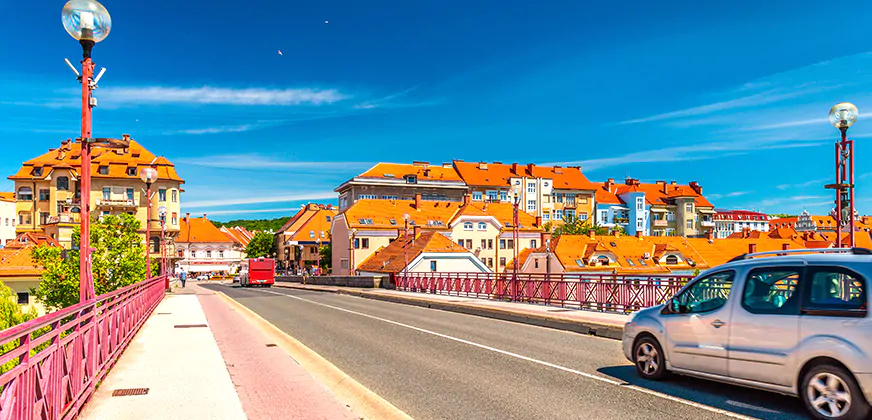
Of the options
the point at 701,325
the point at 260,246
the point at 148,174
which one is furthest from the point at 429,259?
the point at 260,246

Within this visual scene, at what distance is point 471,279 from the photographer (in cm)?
3212

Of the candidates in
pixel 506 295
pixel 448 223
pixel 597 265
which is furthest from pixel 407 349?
pixel 448 223

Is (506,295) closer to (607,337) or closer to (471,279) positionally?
(471,279)

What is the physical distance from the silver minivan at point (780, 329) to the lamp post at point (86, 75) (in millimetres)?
8357

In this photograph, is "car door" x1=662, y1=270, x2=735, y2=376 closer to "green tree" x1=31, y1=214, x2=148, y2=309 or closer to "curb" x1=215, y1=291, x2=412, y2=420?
"curb" x1=215, y1=291, x2=412, y2=420

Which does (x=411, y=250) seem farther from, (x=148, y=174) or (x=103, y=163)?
(x=103, y=163)

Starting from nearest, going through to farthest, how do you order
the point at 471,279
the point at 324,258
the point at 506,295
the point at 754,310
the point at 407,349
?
the point at 754,310 < the point at 407,349 < the point at 506,295 < the point at 471,279 < the point at 324,258

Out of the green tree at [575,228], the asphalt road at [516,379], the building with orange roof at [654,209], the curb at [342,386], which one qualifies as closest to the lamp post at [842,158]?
the asphalt road at [516,379]

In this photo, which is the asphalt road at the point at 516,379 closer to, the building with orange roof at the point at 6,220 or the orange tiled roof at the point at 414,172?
the orange tiled roof at the point at 414,172

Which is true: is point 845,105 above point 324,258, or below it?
above

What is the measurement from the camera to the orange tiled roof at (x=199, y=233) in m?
132

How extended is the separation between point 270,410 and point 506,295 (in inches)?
846

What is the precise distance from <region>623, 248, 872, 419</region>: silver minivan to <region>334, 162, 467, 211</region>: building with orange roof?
302ft

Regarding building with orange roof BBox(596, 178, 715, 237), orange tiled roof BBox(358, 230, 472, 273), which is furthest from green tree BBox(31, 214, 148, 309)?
building with orange roof BBox(596, 178, 715, 237)
